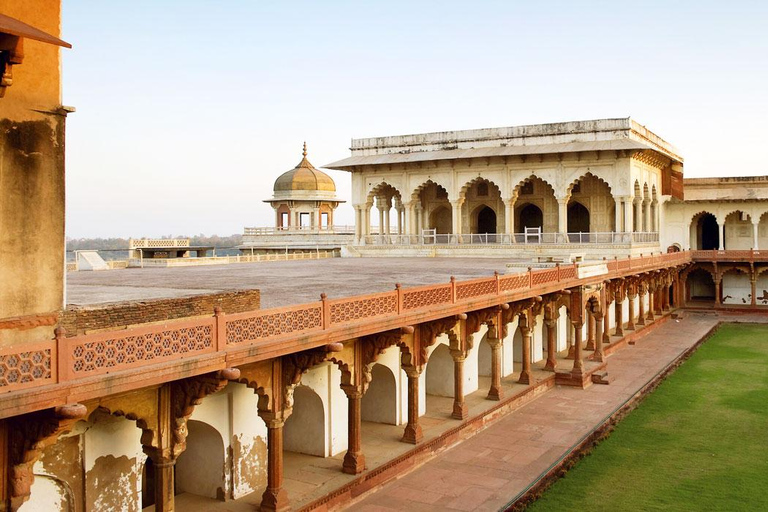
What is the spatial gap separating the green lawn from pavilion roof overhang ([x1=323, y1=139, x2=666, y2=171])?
36.3ft

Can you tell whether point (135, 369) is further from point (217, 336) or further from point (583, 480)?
point (583, 480)

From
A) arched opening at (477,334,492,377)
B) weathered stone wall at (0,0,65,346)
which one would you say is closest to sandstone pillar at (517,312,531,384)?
arched opening at (477,334,492,377)

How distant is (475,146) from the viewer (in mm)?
29766

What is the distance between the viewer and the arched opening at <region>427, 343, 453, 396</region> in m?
14.6

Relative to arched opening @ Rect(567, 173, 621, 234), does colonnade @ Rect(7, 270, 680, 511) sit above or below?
below

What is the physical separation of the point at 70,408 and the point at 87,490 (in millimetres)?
2143

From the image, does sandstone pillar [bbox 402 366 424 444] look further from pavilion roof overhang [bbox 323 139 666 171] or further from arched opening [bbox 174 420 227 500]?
pavilion roof overhang [bbox 323 139 666 171]

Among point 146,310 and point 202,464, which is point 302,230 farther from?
point 146,310

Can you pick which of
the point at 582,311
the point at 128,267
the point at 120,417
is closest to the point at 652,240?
the point at 582,311

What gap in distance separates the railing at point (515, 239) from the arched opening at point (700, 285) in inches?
158

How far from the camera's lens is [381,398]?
12.6 m

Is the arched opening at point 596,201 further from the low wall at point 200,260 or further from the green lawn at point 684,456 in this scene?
the green lawn at point 684,456

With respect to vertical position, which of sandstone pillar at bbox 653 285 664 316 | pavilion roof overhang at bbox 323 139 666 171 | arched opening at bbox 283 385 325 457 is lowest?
arched opening at bbox 283 385 325 457

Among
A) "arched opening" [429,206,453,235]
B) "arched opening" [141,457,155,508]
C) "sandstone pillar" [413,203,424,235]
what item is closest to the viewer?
"arched opening" [141,457,155,508]
